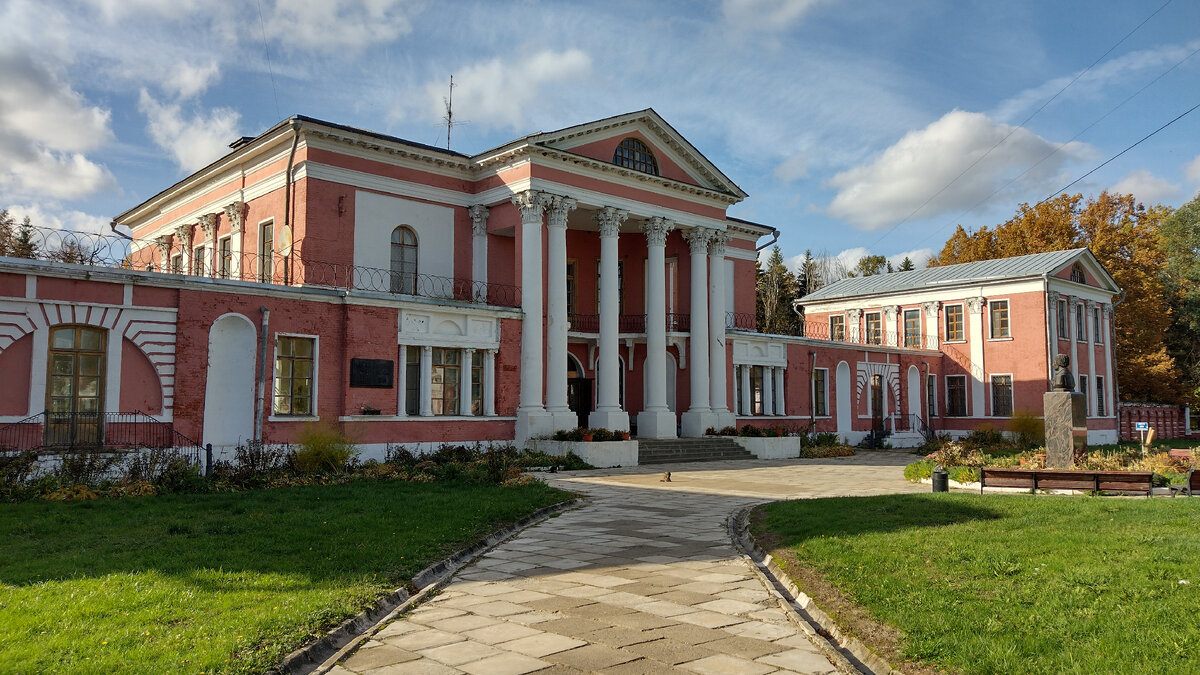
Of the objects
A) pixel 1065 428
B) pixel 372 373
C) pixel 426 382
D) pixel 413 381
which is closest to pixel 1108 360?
pixel 1065 428

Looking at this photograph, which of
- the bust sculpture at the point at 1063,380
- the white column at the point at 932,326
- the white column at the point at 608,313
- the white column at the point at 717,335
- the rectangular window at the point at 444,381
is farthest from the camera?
the white column at the point at 932,326

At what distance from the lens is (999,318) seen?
129 ft

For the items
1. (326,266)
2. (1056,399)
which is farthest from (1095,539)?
(326,266)

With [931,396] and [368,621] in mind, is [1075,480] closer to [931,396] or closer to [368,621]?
[368,621]

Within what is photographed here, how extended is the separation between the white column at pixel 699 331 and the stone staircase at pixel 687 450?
39.0 inches

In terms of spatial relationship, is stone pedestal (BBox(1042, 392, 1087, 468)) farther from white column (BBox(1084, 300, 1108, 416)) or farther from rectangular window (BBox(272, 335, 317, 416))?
white column (BBox(1084, 300, 1108, 416))

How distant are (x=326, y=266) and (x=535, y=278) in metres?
5.61

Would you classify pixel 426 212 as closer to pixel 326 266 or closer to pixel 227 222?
pixel 326 266

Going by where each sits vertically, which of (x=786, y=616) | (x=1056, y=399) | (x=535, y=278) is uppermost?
(x=535, y=278)

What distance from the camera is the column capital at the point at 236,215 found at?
26609 millimetres

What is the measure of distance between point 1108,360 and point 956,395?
8471mm

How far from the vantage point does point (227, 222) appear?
28094 millimetres

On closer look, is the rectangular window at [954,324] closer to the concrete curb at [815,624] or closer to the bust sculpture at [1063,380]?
the bust sculpture at [1063,380]


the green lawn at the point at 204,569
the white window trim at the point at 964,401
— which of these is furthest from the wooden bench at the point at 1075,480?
the white window trim at the point at 964,401
